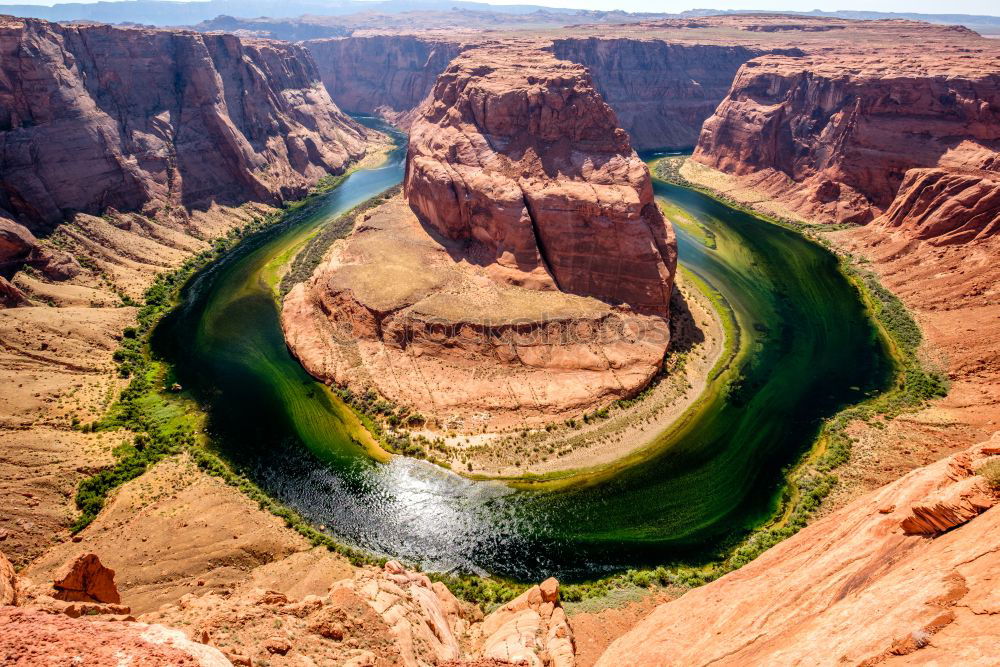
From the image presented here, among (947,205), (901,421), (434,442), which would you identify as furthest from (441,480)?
(947,205)

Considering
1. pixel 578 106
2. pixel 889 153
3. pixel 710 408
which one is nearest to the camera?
pixel 710 408

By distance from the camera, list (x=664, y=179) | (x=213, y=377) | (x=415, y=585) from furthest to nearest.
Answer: (x=664, y=179) < (x=213, y=377) < (x=415, y=585)

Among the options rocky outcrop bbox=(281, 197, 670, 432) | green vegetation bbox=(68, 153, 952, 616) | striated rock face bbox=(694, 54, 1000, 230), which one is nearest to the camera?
green vegetation bbox=(68, 153, 952, 616)

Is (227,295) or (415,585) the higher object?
(227,295)

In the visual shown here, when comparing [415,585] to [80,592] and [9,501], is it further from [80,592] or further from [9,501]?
[9,501]

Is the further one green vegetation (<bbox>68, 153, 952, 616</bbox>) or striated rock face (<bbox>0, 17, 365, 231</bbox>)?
striated rock face (<bbox>0, 17, 365, 231</bbox>)

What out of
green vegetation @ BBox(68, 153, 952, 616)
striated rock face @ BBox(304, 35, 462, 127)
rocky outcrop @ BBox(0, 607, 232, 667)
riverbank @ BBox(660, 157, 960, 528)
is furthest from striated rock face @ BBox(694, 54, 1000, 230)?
striated rock face @ BBox(304, 35, 462, 127)

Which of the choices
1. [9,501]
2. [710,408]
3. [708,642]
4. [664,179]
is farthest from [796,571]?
[664,179]

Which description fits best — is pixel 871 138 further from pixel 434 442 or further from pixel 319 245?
pixel 319 245

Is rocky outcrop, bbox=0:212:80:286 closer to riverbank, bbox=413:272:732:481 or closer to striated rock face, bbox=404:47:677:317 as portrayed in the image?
striated rock face, bbox=404:47:677:317
